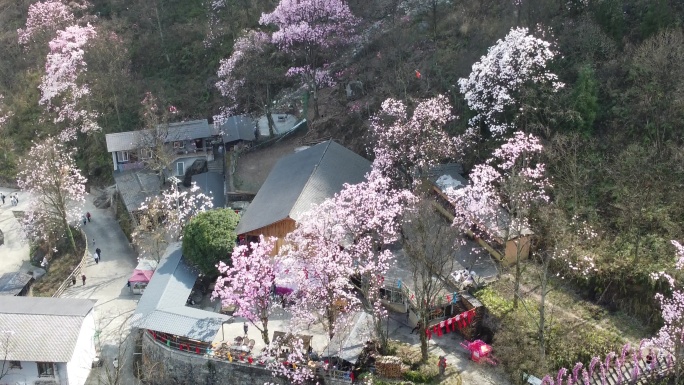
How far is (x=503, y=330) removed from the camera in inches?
1129

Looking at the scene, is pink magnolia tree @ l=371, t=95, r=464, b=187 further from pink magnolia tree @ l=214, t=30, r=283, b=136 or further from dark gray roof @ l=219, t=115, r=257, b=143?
dark gray roof @ l=219, t=115, r=257, b=143

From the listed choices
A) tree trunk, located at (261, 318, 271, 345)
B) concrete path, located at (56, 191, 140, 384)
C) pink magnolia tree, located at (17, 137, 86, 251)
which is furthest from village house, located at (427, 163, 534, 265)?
pink magnolia tree, located at (17, 137, 86, 251)

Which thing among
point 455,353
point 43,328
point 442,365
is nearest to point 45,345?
point 43,328

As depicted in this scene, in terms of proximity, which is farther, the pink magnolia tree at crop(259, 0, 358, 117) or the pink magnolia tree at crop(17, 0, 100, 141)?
the pink magnolia tree at crop(17, 0, 100, 141)

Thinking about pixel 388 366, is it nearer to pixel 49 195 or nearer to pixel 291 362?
pixel 291 362

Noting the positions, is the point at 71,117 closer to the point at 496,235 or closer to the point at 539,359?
the point at 496,235

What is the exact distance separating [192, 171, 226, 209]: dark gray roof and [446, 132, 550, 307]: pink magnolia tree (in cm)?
1750

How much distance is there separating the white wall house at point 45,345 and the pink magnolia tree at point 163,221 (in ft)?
22.9

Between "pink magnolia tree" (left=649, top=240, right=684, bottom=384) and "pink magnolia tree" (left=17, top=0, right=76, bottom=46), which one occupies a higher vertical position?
"pink magnolia tree" (left=17, top=0, right=76, bottom=46)

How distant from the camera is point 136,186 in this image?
4838cm

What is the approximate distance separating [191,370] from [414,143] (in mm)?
16600

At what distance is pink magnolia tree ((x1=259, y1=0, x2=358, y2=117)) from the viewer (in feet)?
152

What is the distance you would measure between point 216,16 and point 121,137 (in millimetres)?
17656

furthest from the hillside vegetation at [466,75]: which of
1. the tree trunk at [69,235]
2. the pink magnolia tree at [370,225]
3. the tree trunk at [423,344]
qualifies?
the tree trunk at [69,235]
